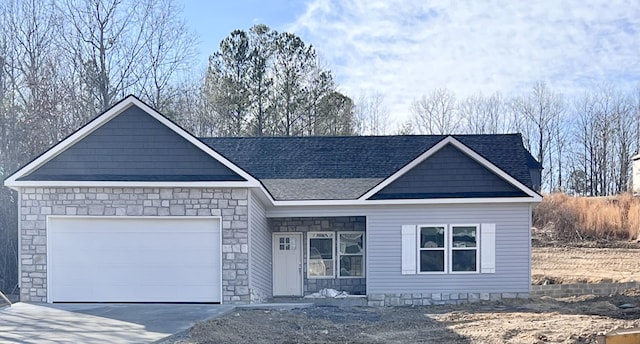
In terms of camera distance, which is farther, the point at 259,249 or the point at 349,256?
the point at 349,256

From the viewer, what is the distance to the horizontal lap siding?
15766 mm

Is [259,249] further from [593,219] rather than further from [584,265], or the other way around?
[593,219]

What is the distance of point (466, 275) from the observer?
15812 millimetres

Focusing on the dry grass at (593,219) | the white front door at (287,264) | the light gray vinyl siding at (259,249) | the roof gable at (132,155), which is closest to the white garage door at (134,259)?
the light gray vinyl siding at (259,249)

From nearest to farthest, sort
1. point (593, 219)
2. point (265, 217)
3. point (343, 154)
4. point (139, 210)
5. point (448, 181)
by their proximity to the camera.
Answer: point (139, 210)
point (448, 181)
point (265, 217)
point (343, 154)
point (593, 219)

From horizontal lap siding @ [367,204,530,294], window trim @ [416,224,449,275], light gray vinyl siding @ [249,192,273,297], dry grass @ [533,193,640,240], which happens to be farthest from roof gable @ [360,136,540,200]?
dry grass @ [533,193,640,240]

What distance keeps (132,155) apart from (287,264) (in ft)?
20.4

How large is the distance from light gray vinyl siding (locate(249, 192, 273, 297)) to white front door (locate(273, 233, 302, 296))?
0.37 meters

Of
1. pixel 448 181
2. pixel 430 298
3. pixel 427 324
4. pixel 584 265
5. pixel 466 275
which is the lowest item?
pixel 584 265

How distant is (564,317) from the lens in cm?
1184

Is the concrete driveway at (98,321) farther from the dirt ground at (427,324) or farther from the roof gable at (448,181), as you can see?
the roof gable at (448,181)

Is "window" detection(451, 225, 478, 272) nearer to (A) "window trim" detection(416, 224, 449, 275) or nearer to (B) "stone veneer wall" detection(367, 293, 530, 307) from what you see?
(A) "window trim" detection(416, 224, 449, 275)

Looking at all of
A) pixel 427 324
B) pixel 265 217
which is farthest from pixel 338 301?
pixel 427 324

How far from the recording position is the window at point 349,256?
17703mm
